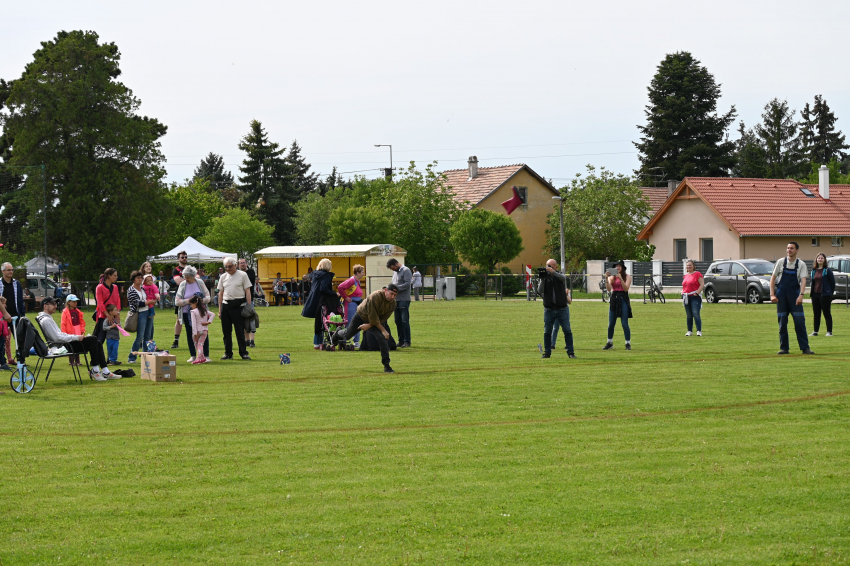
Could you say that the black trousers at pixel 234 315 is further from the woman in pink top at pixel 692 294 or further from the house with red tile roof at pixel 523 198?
the house with red tile roof at pixel 523 198

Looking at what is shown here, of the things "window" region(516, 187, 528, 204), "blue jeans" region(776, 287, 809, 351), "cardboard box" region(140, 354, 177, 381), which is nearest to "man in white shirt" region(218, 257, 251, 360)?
"cardboard box" region(140, 354, 177, 381)

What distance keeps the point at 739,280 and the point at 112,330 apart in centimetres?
2857

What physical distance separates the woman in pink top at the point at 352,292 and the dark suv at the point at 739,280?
22.7 meters

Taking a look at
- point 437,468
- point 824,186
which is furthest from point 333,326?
→ point 824,186

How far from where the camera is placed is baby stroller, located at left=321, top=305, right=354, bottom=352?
63.2 ft

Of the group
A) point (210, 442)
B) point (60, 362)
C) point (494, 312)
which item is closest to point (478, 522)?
point (210, 442)

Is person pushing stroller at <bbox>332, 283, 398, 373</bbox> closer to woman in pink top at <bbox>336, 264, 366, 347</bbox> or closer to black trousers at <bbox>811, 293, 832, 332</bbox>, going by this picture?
woman in pink top at <bbox>336, 264, 366, 347</bbox>

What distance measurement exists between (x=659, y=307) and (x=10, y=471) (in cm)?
3210

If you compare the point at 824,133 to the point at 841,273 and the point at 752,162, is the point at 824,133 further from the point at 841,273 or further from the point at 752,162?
the point at 841,273

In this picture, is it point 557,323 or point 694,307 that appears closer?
point 557,323

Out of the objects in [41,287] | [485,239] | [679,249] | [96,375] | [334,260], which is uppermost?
[485,239]

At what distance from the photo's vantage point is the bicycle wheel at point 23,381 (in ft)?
42.8

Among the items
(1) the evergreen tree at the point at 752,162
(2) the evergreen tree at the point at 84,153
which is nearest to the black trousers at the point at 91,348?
(2) the evergreen tree at the point at 84,153

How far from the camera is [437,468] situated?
25.2 ft
